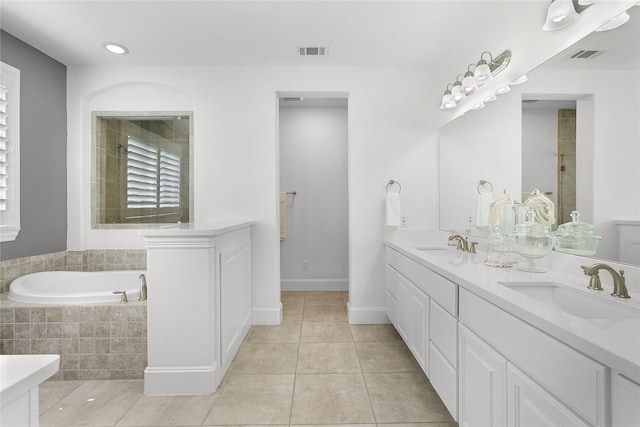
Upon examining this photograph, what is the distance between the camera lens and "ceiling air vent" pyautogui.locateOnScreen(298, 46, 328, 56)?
2.62 metres

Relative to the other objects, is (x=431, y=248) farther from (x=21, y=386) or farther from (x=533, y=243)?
(x=21, y=386)

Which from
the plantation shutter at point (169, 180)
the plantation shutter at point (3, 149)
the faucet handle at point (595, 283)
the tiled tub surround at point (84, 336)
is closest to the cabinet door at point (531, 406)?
the faucet handle at point (595, 283)

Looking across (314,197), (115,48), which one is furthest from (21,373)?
(314,197)

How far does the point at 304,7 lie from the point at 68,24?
176 cm

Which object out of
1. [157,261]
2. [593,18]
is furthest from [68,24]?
[593,18]

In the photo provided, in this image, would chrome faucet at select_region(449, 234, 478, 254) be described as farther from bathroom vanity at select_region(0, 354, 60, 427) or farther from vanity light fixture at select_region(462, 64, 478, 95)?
bathroom vanity at select_region(0, 354, 60, 427)

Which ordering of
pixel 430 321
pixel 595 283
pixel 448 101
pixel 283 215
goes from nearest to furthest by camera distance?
pixel 595 283 → pixel 430 321 → pixel 448 101 → pixel 283 215

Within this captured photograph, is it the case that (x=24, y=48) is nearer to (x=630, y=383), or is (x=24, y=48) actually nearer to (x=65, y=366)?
(x=65, y=366)

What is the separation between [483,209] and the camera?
2.17m

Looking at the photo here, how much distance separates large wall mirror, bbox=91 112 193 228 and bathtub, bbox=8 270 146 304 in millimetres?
517

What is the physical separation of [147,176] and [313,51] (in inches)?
80.7

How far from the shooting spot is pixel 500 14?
1.99 m

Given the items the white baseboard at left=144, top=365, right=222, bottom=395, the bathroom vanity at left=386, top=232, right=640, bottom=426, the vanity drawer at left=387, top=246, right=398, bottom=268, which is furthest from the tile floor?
the vanity drawer at left=387, top=246, right=398, bottom=268

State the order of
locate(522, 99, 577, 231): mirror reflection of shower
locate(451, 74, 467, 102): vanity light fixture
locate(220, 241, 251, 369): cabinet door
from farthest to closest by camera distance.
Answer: locate(451, 74, 467, 102): vanity light fixture, locate(220, 241, 251, 369): cabinet door, locate(522, 99, 577, 231): mirror reflection of shower
